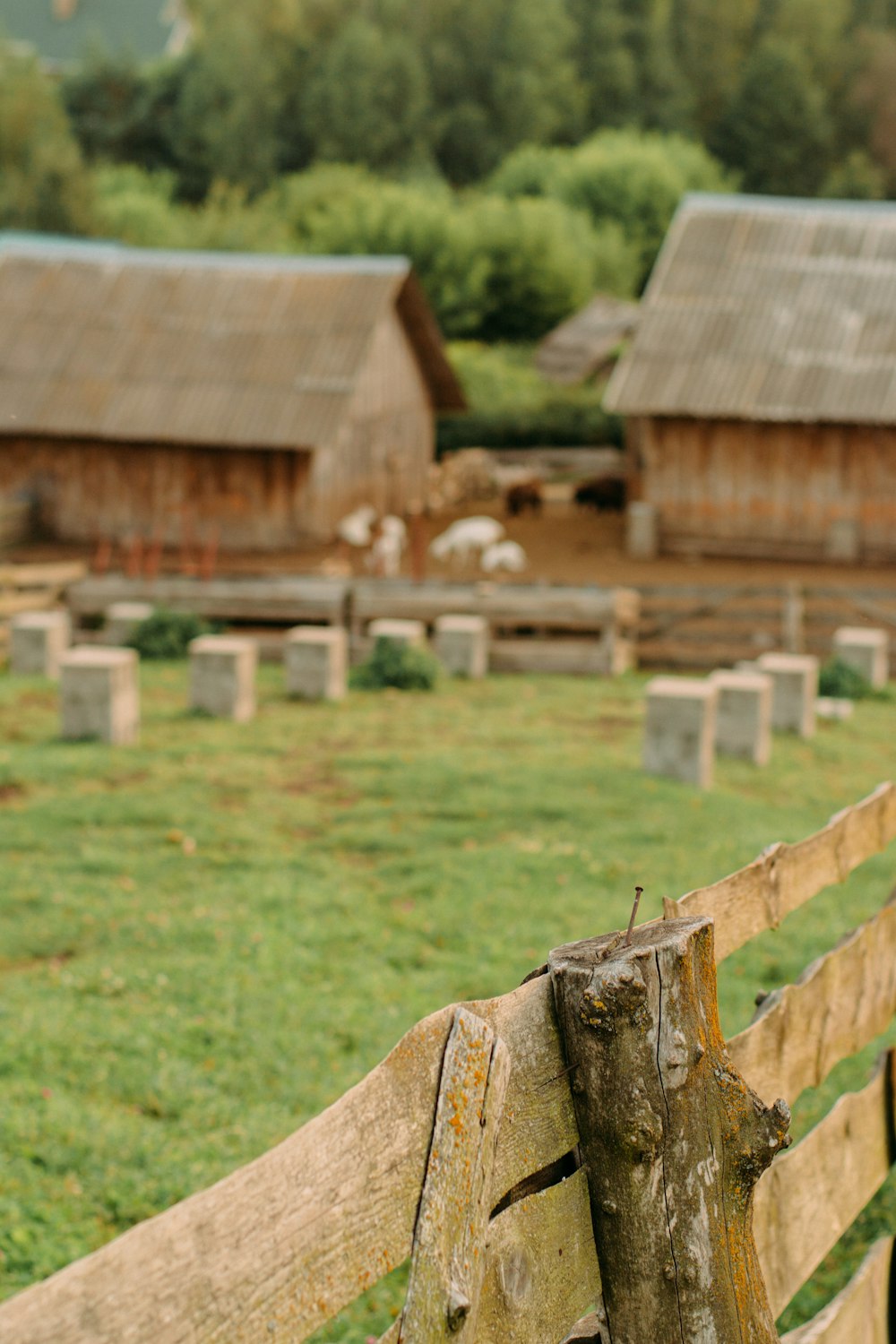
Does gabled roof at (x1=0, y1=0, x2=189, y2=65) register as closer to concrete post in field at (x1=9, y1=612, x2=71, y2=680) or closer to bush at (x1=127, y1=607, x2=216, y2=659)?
bush at (x1=127, y1=607, x2=216, y2=659)

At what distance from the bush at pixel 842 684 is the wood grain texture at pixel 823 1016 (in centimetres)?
1215

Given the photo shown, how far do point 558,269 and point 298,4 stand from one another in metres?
38.0

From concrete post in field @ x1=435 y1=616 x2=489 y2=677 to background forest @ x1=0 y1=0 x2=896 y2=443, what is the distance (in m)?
33.5

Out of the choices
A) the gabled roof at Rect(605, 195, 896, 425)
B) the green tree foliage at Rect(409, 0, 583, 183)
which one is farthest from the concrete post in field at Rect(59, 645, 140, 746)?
the green tree foliage at Rect(409, 0, 583, 183)

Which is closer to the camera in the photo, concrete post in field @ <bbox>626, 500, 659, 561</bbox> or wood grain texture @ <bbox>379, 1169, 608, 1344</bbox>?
wood grain texture @ <bbox>379, 1169, 608, 1344</bbox>

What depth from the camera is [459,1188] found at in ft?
7.13

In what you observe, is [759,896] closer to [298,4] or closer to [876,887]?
[876,887]

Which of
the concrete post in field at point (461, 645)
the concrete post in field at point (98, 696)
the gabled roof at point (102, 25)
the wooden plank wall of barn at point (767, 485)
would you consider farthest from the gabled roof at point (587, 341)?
the gabled roof at point (102, 25)

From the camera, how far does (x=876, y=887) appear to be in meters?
9.51

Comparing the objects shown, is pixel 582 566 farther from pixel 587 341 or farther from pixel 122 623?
pixel 587 341

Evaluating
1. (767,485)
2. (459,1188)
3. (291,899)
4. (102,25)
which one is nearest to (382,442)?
(767,485)

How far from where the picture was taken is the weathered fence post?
7.70 feet

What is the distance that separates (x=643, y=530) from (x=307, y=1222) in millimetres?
23434

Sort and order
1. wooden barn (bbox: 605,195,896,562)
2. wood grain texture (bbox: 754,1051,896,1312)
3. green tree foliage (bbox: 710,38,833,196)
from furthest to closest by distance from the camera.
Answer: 1. green tree foliage (bbox: 710,38,833,196)
2. wooden barn (bbox: 605,195,896,562)
3. wood grain texture (bbox: 754,1051,896,1312)
